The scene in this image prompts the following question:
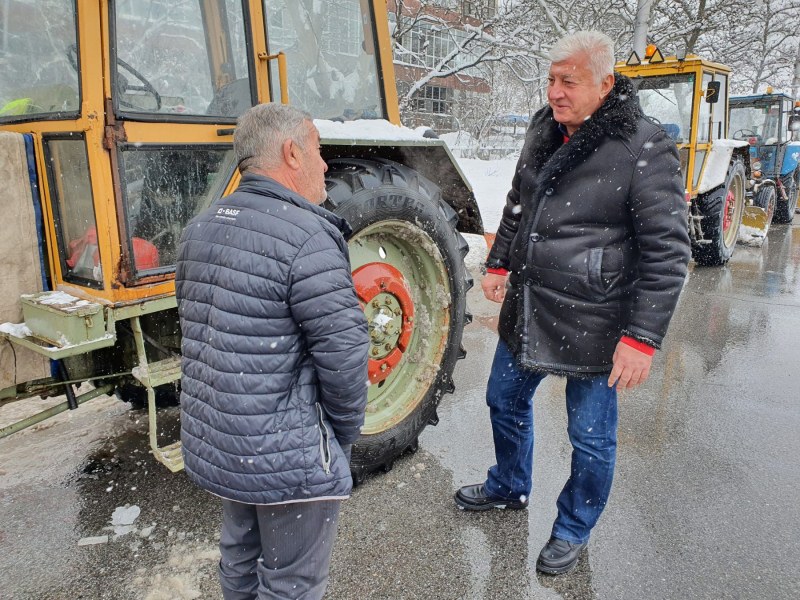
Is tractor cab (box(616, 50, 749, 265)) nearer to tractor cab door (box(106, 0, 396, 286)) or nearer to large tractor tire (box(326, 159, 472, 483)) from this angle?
large tractor tire (box(326, 159, 472, 483))

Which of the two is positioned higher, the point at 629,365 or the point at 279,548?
the point at 629,365

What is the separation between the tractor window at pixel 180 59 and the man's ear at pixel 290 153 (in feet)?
2.91

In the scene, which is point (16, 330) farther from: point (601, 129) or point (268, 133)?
point (601, 129)

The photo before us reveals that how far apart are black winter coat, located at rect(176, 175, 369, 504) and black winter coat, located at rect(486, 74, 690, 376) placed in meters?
0.89

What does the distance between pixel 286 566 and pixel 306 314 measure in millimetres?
700

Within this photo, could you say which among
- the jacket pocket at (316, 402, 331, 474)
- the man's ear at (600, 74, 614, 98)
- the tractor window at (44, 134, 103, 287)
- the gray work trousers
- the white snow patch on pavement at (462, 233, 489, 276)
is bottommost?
the white snow patch on pavement at (462, 233, 489, 276)

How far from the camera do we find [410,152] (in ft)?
10.1

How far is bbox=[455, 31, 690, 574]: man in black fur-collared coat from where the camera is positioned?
190 cm

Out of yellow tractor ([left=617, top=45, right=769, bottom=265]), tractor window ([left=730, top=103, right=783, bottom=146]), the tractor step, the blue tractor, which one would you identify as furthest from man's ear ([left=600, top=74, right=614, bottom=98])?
tractor window ([left=730, top=103, right=783, bottom=146])

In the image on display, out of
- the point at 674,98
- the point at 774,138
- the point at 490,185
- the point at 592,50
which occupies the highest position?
the point at 674,98

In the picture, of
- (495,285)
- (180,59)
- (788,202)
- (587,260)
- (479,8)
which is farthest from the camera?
(479,8)

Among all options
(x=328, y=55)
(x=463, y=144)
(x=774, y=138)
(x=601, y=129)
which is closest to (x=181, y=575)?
(x=601, y=129)

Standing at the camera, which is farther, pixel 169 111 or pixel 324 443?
pixel 169 111

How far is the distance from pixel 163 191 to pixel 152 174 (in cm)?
8
